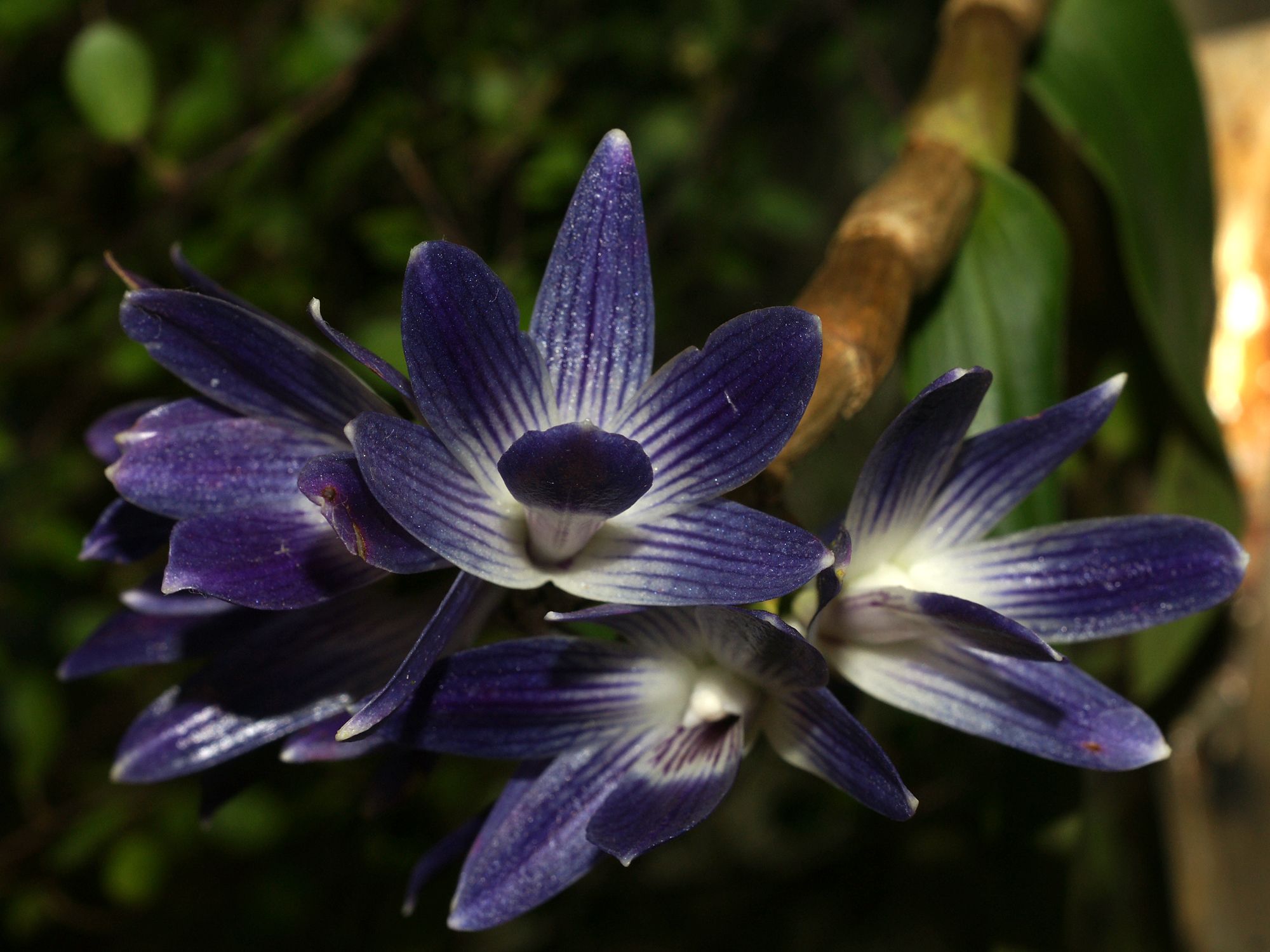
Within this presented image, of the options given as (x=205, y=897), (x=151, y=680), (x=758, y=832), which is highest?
(x=151, y=680)

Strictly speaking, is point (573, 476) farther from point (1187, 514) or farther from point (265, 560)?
point (1187, 514)

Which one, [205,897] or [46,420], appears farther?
[205,897]

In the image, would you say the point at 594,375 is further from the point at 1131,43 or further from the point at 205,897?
the point at 205,897

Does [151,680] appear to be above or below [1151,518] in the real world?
below

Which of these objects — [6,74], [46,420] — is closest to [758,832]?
[46,420]

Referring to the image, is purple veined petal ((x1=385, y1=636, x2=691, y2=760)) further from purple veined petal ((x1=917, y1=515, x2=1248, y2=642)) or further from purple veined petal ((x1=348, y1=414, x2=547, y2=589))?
purple veined petal ((x1=917, y1=515, x2=1248, y2=642))

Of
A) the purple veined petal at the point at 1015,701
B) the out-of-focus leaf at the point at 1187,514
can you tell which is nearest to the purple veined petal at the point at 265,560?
the purple veined petal at the point at 1015,701

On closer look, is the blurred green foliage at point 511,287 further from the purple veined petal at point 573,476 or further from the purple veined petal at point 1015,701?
the purple veined petal at point 573,476
